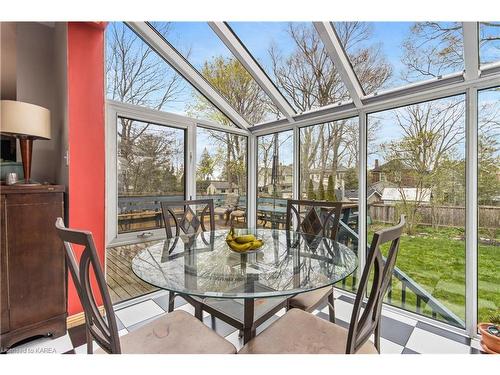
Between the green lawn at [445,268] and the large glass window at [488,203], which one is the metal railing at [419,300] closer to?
the green lawn at [445,268]

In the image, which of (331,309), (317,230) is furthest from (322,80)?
(331,309)

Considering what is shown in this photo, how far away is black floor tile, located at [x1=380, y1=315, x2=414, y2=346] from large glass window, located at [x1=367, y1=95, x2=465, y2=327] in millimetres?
266

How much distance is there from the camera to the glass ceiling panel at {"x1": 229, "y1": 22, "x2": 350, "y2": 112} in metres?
2.19

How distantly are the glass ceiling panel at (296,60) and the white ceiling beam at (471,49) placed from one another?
93 cm

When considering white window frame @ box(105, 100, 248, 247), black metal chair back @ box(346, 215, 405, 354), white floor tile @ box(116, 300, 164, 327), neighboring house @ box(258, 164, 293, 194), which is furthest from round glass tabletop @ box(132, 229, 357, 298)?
neighboring house @ box(258, 164, 293, 194)

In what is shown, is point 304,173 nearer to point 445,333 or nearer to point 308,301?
point 308,301

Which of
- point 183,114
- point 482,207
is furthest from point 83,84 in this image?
point 482,207

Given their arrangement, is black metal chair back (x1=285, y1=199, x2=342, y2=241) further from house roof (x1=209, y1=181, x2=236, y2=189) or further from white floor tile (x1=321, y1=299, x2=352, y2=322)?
house roof (x1=209, y1=181, x2=236, y2=189)

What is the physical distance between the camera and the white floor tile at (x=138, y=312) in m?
2.26

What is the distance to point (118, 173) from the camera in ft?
8.11

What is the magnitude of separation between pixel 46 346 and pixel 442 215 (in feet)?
10.8
